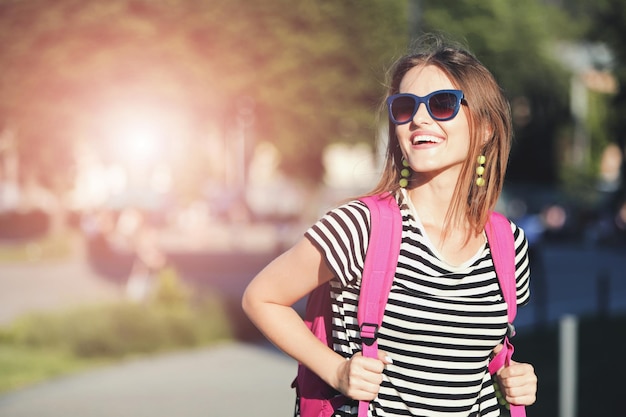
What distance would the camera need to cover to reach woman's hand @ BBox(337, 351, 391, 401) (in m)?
2.13

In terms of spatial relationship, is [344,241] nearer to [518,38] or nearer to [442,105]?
[442,105]

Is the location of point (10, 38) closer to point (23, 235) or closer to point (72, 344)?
point (23, 235)

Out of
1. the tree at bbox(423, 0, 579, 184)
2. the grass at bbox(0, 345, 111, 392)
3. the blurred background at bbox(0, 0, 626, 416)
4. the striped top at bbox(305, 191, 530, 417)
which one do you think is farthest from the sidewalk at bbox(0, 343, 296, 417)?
the tree at bbox(423, 0, 579, 184)

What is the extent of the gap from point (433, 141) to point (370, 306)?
0.46 meters

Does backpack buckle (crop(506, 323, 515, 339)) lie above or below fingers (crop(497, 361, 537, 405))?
above

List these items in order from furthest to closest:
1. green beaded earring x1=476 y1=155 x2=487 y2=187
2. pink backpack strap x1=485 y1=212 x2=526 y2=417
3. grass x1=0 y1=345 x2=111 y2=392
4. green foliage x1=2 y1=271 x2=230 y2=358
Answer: green foliage x1=2 y1=271 x2=230 y2=358
grass x1=0 y1=345 x2=111 y2=392
green beaded earring x1=476 y1=155 x2=487 y2=187
pink backpack strap x1=485 y1=212 x2=526 y2=417

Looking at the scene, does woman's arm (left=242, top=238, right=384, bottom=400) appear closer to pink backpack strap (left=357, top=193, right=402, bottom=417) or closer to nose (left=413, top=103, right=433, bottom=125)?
pink backpack strap (left=357, top=193, right=402, bottom=417)

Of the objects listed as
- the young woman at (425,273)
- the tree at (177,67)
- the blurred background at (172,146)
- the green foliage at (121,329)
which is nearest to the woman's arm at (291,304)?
the young woman at (425,273)

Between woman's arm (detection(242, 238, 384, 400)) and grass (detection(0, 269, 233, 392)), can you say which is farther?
grass (detection(0, 269, 233, 392))

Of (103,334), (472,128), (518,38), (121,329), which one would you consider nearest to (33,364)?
(103,334)

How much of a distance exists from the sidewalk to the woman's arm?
492 cm

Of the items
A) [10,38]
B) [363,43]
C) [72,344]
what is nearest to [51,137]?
[10,38]

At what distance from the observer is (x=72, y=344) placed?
32.2 ft

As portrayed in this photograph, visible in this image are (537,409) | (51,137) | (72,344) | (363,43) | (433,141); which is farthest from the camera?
(363,43)
